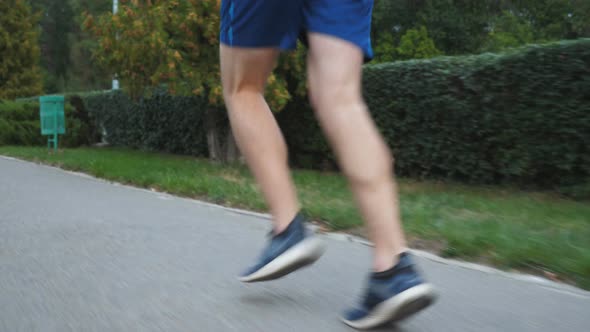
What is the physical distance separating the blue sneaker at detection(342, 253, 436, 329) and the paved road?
95mm

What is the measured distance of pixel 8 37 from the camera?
34.3 meters

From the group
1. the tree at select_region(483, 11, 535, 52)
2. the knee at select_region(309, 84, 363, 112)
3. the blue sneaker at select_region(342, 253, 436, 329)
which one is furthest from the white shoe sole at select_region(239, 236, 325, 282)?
the tree at select_region(483, 11, 535, 52)

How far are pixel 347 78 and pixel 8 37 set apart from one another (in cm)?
3708

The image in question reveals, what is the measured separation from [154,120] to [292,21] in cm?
1498

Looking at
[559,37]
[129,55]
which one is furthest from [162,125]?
[559,37]

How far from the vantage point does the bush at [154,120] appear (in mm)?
14539

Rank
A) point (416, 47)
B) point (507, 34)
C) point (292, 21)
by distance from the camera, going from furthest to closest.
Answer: point (507, 34) → point (416, 47) → point (292, 21)

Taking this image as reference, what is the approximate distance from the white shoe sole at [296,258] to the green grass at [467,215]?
3.88 ft

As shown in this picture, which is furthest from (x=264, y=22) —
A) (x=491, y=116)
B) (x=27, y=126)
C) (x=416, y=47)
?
(x=416, y=47)

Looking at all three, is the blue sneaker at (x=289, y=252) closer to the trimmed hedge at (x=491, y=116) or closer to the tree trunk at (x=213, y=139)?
the trimmed hedge at (x=491, y=116)

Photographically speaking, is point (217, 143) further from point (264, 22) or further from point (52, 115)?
point (264, 22)

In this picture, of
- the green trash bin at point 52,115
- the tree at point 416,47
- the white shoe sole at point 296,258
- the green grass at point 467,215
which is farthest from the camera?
the tree at point 416,47

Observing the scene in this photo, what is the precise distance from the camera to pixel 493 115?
25.6 ft

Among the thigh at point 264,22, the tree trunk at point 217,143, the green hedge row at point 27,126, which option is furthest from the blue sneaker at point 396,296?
the green hedge row at point 27,126
